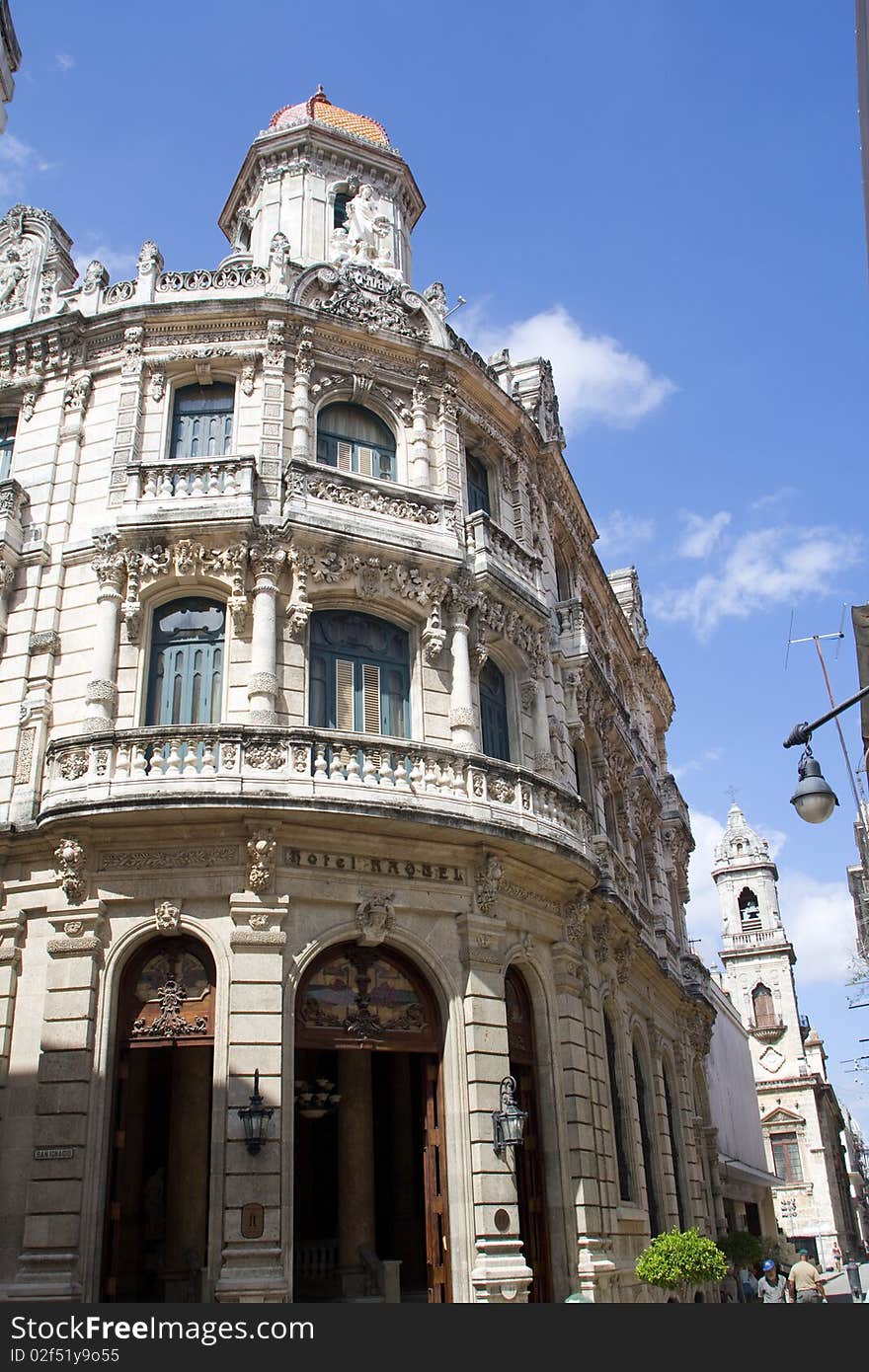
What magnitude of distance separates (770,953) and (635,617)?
43.2 meters

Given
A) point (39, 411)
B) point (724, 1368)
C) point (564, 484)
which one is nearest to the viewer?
point (724, 1368)

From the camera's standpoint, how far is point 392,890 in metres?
17.9

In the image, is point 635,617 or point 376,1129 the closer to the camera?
point 376,1129

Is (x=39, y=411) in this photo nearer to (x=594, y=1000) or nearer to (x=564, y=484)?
(x=564, y=484)

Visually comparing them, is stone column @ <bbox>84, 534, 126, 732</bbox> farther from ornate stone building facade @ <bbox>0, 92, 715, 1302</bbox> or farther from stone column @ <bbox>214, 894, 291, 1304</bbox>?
stone column @ <bbox>214, 894, 291, 1304</bbox>

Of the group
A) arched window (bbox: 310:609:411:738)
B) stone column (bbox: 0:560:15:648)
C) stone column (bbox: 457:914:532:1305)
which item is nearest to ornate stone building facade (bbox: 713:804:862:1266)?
stone column (bbox: 457:914:532:1305)

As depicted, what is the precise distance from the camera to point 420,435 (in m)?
22.4

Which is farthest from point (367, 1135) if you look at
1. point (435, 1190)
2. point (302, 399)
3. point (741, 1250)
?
point (741, 1250)

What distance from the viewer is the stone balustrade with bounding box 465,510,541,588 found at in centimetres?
2152

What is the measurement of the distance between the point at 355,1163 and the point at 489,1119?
317 cm

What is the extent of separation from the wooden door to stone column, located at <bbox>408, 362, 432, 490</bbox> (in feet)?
34.3

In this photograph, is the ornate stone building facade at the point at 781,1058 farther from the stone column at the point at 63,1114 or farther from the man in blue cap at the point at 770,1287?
the stone column at the point at 63,1114

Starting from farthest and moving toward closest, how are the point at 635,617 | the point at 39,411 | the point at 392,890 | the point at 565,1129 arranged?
1. the point at 635,617
2. the point at 39,411
3. the point at 565,1129
4. the point at 392,890

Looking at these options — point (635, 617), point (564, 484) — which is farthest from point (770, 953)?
point (564, 484)
